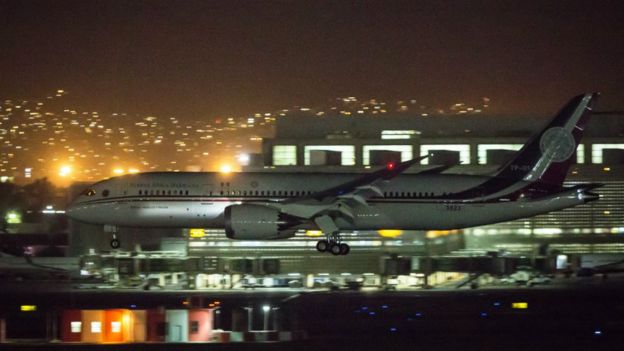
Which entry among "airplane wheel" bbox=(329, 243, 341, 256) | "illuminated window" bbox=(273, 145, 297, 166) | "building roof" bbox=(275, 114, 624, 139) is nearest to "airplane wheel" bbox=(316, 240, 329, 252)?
"airplane wheel" bbox=(329, 243, 341, 256)

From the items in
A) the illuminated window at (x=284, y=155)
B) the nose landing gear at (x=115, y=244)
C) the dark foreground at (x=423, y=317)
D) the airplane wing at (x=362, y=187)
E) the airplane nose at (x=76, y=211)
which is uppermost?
the illuminated window at (x=284, y=155)

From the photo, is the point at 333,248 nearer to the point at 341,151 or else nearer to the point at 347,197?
the point at 347,197

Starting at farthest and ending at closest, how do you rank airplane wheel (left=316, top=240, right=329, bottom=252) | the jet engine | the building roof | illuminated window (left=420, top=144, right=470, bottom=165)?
the building roof → illuminated window (left=420, top=144, right=470, bottom=165) → airplane wheel (left=316, top=240, right=329, bottom=252) → the jet engine

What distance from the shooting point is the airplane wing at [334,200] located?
155 ft

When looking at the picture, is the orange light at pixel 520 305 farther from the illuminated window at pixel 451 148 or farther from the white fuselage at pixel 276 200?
the illuminated window at pixel 451 148

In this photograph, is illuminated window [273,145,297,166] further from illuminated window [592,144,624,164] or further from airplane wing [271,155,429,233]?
airplane wing [271,155,429,233]

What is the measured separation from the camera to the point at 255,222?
46375 mm

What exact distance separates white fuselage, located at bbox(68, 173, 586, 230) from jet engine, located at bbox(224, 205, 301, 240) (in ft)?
5.00

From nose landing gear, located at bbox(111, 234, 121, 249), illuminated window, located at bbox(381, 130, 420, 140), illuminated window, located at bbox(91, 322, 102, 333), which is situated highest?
illuminated window, located at bbox(381, 130, 420, 140)

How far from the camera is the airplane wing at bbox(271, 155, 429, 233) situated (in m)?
47.3

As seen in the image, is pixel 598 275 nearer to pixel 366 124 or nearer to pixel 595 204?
pixel 595 204

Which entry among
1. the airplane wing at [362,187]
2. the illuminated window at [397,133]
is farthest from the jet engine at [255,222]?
the illuminated window at [397,133]

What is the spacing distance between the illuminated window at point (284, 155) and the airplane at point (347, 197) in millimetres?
33019

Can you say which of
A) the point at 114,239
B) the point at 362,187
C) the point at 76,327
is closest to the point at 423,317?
the point at 76,327
